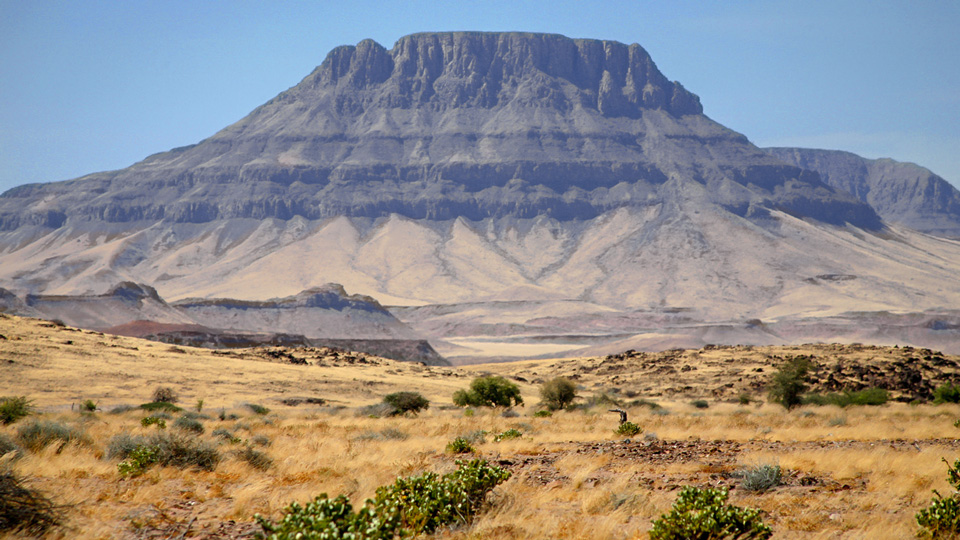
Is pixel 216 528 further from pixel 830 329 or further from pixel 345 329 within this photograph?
pixel 830 329

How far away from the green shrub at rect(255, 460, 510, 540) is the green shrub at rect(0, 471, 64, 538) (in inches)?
99.7

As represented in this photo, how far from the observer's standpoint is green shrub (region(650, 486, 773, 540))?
7.91 meters

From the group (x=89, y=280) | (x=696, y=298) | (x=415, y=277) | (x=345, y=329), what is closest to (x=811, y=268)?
(x=696, y=298)

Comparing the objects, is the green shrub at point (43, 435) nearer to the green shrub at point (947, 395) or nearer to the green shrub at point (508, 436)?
the green shrub at point (508, 436)

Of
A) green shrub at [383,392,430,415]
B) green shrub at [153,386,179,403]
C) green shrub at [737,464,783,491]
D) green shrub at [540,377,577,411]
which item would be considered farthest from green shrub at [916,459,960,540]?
green shrub at [153,386,179,403]

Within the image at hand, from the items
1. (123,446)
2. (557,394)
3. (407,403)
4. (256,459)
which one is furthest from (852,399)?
(123,446)

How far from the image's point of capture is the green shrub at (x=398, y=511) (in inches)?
270

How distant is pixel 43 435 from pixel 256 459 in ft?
15.4

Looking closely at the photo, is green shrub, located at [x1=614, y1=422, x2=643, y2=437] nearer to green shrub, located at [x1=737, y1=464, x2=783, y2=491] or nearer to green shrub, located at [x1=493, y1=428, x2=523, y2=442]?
green shrub, located at [x1=493, y1=428, x2=523, y2=442]

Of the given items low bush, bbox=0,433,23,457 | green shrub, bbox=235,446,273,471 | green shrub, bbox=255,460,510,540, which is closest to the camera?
green shrub, bbox=255,460,510,540

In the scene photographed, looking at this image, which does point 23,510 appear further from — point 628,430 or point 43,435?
point 628,430

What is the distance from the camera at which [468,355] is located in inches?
4668

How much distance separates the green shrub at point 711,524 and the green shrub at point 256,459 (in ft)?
26.3

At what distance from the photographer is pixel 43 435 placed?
48.9ft
